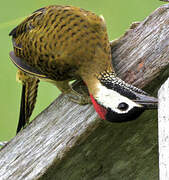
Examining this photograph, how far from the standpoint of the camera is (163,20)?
61.1 inches

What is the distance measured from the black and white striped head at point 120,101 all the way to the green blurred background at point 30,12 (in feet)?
1.29

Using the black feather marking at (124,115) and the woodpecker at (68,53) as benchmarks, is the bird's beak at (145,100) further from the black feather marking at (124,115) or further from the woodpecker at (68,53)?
the woodpecker at (68,53)

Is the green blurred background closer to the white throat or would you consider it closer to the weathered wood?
the white throat

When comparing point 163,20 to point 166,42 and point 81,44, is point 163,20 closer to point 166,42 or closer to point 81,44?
point 166,42

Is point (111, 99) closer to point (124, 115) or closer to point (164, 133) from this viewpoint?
point (124, 115)

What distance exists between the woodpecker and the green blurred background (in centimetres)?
5

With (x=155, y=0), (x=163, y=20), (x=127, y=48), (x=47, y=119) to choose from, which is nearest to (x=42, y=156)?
(x=47, y=119)

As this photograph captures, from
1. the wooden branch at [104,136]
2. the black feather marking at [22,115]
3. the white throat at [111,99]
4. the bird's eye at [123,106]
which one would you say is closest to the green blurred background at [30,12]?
the black feather marking at [22,115]

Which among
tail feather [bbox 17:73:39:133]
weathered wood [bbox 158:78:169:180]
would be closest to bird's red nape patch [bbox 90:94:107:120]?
weathered wood [bbox 158:78:169:180]

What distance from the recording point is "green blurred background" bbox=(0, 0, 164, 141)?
1.93m

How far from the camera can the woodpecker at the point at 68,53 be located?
165cm

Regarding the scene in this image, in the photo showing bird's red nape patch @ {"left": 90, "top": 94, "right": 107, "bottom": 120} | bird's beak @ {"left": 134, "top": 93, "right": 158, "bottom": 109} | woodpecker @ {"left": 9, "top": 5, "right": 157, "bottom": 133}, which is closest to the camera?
bird's beak @ {"left": 134, "top": 93, "right": 158, "bottom": 109}

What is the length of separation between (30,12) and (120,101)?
0.89m

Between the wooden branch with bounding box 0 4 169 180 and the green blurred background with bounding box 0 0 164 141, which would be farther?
the green blurred background with bounding box 0 0 164 141
